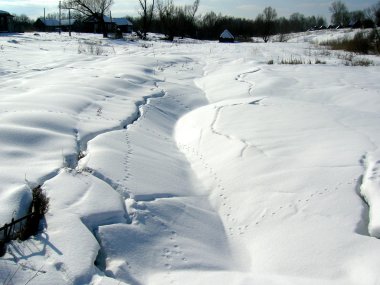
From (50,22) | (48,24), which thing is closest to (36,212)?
(48,24)

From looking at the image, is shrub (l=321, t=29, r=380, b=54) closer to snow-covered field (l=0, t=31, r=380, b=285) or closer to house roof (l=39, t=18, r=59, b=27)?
snow-covered field (l=0, t=31, r=380, b=285)

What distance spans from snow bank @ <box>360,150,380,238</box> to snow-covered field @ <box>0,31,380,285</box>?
1 centimetres

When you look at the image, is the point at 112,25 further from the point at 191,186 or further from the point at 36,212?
the point at 36,212

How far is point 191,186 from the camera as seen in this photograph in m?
3.83

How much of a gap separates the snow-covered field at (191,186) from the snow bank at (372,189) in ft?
0.03

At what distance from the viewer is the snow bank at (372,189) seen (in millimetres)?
2674

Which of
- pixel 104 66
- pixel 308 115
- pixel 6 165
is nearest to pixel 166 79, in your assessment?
pixel 104 66

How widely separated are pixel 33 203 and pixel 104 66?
7.37 m

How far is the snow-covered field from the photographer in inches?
94.4

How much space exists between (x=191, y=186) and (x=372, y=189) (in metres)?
1.65

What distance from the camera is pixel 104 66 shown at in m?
9.59

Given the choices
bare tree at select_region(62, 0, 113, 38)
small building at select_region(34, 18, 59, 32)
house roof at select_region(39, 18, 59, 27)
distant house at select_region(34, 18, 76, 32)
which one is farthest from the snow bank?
house roof at select_region(39, 18, 59, 27)

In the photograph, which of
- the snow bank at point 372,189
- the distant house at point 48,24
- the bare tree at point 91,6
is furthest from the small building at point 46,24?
the snow bank at point 372,189

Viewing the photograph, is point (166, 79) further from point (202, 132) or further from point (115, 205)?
point (115, 205)
